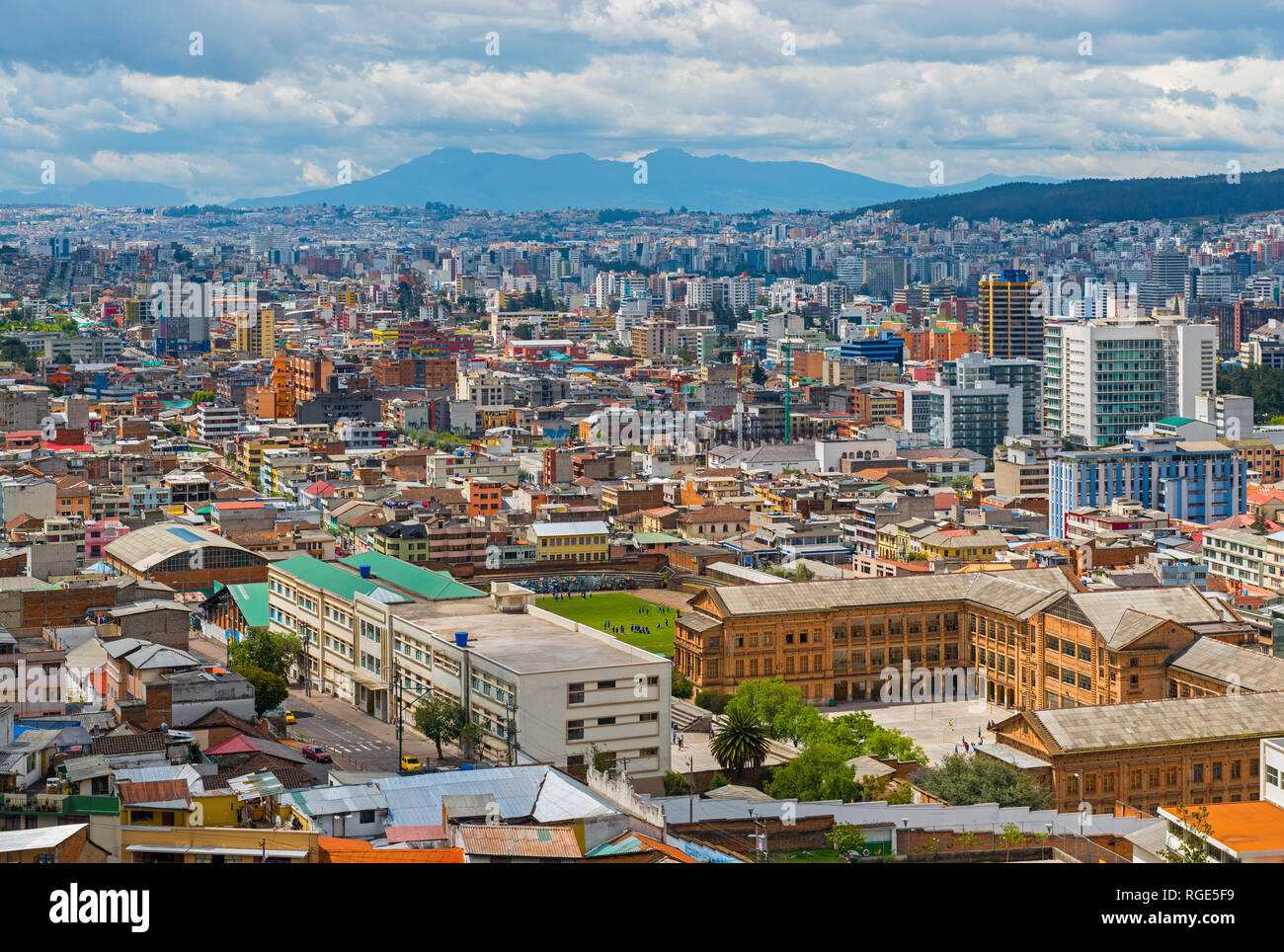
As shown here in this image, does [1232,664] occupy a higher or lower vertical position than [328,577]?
lower

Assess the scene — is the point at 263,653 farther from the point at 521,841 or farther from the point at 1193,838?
the point at 1193,838

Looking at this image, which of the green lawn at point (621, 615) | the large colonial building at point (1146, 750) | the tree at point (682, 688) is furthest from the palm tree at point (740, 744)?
the green lawn at point (621, 615)

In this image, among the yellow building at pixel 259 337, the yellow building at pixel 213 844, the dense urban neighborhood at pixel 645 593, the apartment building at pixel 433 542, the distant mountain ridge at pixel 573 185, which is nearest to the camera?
the yellow building at pixel 213 844

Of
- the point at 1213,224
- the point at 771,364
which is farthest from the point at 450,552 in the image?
the point at 1213,224

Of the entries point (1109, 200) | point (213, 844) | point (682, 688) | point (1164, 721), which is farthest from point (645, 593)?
point (1109, 200)

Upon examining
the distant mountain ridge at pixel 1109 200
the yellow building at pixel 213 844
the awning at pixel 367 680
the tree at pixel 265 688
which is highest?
the distant mountain ridge at pixel 1109 200

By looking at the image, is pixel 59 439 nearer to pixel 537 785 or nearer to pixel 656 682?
pixel 656 682

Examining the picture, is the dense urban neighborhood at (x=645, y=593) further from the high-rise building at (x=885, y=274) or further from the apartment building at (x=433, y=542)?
the high-rise building at (x=885, y=274)

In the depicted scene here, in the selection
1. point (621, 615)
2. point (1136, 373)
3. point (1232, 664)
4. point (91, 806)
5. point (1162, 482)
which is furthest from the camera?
point (1136, 373)
